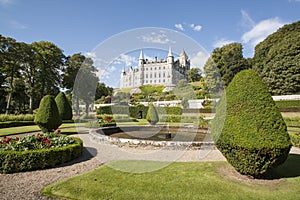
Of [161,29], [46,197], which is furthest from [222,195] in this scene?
[161,29]

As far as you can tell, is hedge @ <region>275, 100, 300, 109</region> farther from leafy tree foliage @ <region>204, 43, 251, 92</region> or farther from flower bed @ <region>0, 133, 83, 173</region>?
Answer: flower bed @ <region>0, 133, 83, 173</region>

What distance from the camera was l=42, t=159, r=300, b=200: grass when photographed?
165 inches

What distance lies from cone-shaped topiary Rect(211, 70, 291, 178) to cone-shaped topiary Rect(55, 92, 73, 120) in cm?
1986

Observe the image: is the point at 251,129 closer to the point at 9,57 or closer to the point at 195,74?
the point at 9,57

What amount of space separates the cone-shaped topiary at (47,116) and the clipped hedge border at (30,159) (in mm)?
5558

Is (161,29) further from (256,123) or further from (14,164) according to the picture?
(14,164)

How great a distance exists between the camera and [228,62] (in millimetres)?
44594

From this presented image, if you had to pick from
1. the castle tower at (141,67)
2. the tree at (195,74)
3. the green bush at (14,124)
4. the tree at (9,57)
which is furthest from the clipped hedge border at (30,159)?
the tree at (195,74)

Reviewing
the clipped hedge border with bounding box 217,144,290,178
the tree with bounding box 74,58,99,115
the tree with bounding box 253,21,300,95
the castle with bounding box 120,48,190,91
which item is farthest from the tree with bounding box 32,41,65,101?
the tree with bounding box 253,21,300,95

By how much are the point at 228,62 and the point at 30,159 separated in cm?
4593

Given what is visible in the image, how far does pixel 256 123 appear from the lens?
4.44 metres

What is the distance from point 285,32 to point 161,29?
1607 inches

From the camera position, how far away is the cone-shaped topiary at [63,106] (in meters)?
21.1

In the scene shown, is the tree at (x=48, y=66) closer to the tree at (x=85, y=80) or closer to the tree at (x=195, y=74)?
the tree at (x=85, y=80)
